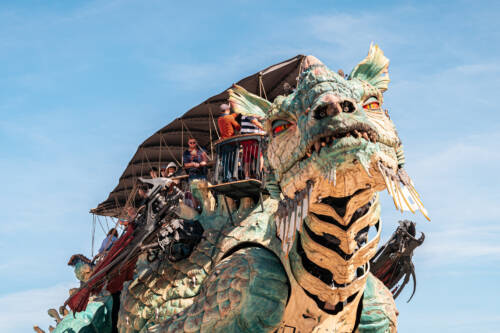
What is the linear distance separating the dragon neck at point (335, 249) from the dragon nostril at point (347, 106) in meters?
0.56

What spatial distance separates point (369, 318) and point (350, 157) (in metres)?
1.60

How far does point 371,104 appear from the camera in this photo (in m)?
4.40

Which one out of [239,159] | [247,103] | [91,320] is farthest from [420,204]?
[91,320]

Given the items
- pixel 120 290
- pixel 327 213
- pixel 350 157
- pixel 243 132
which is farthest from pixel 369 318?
pixel 120 290

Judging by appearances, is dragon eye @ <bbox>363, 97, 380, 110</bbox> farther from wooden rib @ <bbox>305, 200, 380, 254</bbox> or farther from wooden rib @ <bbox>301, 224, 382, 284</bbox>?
wooden rib @ <bbox>301, 224, 382, 284</bbox>

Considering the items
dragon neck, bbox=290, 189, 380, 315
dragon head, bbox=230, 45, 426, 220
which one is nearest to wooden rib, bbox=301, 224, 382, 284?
dragon neck, bbox=290, 189, 380, 315

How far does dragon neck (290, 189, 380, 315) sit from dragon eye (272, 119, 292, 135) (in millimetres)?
546

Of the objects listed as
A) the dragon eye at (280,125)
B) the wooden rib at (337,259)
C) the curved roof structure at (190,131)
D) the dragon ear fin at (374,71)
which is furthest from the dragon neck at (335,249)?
the curved roof structure at (190,131)

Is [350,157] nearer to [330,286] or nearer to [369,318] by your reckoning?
[330,286]

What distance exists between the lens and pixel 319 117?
404 centimetres

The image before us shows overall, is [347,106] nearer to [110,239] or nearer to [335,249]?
[335,249]

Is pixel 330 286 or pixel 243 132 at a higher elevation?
pixel 243 132

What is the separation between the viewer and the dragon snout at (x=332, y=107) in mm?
3967

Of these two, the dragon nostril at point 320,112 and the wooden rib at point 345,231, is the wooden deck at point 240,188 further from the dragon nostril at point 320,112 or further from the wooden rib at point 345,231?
the dragon nostril at point 320,112
